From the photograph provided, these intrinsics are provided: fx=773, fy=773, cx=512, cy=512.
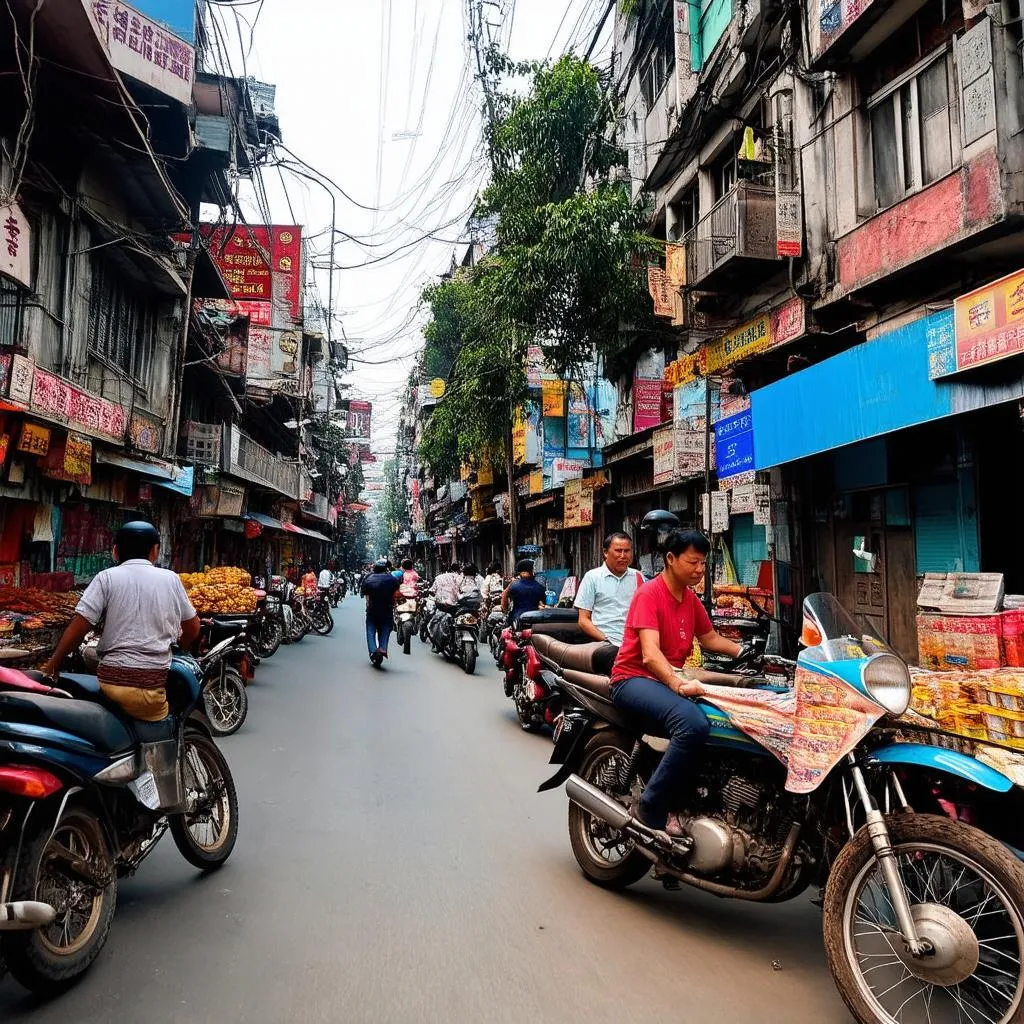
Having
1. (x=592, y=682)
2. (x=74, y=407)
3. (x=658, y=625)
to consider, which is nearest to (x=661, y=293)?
(x=74, y=407)

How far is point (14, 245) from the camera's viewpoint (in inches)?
331

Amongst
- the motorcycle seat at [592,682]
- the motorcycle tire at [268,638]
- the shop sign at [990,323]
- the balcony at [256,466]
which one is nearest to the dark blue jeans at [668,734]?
the motorcycle seat at [592,682]

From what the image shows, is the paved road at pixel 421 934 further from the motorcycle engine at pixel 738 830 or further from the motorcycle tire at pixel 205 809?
the motorcycle engine at pixel 738 830

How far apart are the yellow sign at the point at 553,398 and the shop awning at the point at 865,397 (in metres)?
8.92

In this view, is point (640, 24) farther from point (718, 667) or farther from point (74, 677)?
point (74, 677)

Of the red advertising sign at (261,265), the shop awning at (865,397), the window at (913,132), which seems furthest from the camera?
the red advertising sign at (261,265)

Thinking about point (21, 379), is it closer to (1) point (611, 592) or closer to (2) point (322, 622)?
(1) point (611, 592)

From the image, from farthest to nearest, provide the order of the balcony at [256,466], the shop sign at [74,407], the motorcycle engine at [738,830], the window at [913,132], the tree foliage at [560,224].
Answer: the balcony at [256,466]
the tree foliage at [560,224]
the shop sign at [74,407]
the window at [913,132]
the motorcycle engine at [738,830]

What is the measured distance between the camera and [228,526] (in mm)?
23422

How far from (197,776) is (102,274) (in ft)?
39.6

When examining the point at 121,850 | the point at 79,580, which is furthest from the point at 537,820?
the point at 79,580

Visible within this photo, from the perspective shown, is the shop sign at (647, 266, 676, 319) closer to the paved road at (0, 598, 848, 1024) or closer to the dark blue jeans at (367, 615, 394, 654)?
the dark blue jeans at (367, 615, 394, 654)

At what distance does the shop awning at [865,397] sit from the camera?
7.32 metres

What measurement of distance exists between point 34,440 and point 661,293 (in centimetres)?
1023
